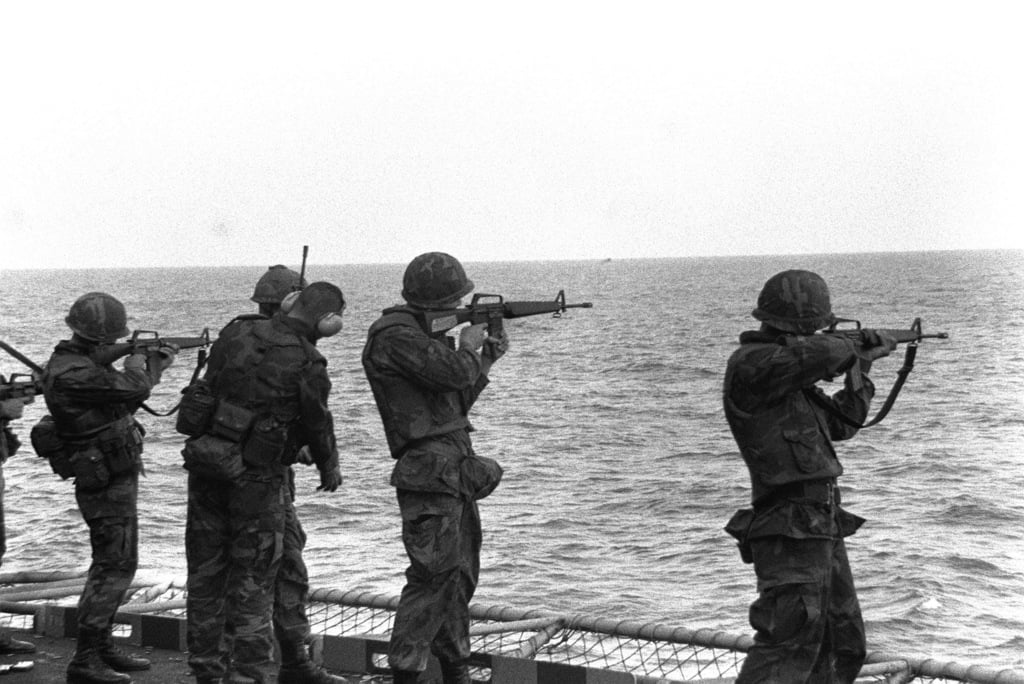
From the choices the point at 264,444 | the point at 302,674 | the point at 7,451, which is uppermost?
the point at 264,444

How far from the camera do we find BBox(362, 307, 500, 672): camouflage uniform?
6.96 meters

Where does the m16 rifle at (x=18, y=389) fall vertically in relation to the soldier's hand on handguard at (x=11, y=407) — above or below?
above

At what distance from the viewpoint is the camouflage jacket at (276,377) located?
23.6 ft

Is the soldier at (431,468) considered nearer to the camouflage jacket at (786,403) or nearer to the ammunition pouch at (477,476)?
the ammunition pouch at (477,476)

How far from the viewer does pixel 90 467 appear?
801 cm

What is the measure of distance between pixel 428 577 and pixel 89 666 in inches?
88.8

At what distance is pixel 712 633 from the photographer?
8352 mm

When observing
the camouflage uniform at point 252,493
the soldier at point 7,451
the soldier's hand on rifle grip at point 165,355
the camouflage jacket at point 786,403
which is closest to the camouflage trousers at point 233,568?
the camouflage uniform at point 252,493

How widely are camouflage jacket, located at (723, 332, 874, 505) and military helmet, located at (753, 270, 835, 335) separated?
8 cm

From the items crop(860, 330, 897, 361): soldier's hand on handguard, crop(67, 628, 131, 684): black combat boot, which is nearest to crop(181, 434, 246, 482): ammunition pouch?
crop(67, 628, 131, 684): black combat boot

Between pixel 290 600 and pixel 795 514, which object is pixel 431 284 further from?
pixel 795 514

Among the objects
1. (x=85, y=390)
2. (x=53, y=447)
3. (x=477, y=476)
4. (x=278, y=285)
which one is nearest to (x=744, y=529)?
(x=477, y=476)

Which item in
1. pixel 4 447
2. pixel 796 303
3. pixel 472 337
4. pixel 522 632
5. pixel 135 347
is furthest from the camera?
pixel 4 447

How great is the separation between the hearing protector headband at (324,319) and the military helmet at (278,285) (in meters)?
0.39
